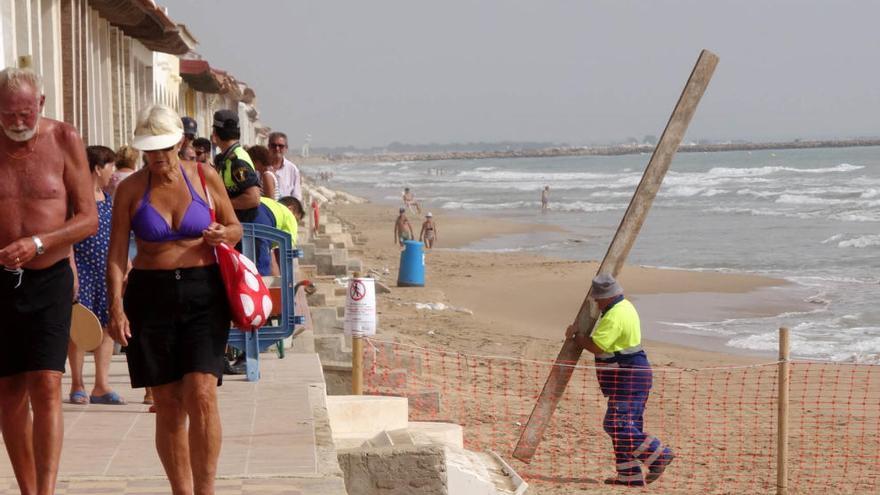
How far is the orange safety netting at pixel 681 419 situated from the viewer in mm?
10297

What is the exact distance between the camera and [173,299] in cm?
547

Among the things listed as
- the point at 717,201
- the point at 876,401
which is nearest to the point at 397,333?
the point at 876,401

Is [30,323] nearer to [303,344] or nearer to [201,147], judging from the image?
[303,344]

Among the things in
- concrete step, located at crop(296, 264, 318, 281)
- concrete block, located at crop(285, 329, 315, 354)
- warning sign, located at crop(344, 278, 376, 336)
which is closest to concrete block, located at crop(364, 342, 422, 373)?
concrete block, located at crop(285, 329, 315, 354)

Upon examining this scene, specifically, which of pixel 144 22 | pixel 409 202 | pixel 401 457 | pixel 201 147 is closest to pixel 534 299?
pixel 144 22

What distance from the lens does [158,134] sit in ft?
18.1

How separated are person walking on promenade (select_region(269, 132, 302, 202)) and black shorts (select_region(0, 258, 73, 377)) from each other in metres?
6.59

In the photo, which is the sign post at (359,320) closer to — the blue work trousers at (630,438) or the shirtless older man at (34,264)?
the blue work trousers at (630,438)

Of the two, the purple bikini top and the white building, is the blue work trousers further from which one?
the white building

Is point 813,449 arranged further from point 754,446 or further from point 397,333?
point 397,333

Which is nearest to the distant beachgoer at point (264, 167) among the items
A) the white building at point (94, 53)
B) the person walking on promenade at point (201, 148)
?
the person walking on promenade at point (201, 148)

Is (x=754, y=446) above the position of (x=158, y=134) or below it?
below

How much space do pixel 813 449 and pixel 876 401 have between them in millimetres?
2451

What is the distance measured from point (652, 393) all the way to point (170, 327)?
8591 mm
